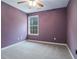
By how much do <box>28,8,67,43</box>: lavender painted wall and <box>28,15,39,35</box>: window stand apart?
34 centimetres

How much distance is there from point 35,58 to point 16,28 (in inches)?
107

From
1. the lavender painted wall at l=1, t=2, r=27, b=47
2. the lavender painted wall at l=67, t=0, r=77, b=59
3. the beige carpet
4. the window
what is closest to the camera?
the lavender painted wall at l=67, t=0, r=77, b=59

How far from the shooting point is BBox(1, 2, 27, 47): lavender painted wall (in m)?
3.68

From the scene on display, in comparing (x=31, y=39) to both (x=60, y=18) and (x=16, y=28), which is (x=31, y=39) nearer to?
(x=16, y=28)

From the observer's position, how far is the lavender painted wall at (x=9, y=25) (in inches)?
145

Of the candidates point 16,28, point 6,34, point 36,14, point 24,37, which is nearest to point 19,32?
point 16,28

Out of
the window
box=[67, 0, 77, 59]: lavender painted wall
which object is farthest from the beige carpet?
the window

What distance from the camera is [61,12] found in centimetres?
468

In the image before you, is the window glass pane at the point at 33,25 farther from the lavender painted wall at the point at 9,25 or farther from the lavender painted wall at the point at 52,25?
the lavender painted wall at the point at 9,25

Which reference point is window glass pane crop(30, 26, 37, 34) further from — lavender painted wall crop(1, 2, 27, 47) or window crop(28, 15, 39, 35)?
lavender painted wall crop(1, 2, 27, 47)

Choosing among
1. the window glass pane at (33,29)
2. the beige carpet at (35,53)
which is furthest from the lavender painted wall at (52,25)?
Answer: the beige carpet at (35,53)

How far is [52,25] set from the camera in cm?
499

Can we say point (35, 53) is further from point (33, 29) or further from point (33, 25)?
point (33, 25)

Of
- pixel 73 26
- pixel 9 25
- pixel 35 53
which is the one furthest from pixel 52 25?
pixel 9 25
